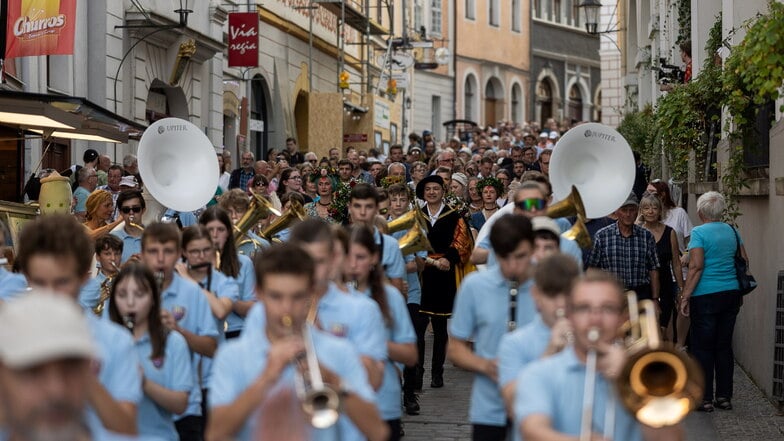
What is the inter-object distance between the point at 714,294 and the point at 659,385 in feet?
25.5

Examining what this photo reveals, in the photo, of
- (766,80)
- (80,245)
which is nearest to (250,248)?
(766,80)

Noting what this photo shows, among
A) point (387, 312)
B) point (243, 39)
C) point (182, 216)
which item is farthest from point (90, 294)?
point (243, 39)

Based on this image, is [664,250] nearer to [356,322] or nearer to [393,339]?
[393,339]

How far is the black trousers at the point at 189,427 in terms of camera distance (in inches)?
300

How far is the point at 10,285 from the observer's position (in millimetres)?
7633

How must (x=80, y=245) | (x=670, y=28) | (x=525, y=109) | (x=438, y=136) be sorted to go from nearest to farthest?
(x=80, y=245), (x=670, y=28), (x=438, y=136), (x=525, y=109)

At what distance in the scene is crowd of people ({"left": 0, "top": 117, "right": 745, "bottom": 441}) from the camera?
4641 millimetres

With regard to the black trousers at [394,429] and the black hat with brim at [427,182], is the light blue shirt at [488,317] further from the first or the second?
the black hat with brim at [427,182]

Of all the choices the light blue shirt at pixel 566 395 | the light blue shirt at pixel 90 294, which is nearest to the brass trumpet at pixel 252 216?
the light blue shirt at pixel 90 294

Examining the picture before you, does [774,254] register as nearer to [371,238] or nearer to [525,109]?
[371,238]

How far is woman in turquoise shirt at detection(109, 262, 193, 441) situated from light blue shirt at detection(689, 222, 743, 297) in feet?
21.1

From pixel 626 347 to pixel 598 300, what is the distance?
0.86ft

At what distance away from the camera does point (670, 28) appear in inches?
977

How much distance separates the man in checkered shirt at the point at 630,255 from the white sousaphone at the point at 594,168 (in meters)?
0.17
